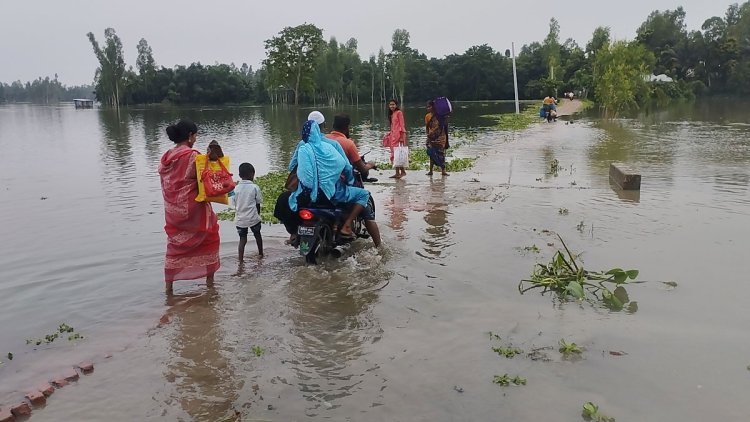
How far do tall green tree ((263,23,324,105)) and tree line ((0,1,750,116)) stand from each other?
14cm

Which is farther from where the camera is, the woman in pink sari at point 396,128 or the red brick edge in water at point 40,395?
the woman in pink sari at point 396,128

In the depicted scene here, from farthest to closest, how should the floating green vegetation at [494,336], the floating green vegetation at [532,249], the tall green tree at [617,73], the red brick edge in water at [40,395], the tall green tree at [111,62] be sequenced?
the tall green tree at [111,62], the tall green tree at [617,73], the floating green vegetation at [532,249], the floating green vegetation at [494,336], the red brick edge in water at [40,395]

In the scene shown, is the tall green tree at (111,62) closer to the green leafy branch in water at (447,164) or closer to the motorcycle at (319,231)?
the green leafy branch in water at (447,164)

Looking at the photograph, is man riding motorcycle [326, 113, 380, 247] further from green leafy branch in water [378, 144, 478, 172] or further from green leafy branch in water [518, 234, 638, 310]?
green leafy branch in water [378, 144, 478, 172]

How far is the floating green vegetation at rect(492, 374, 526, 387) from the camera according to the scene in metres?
3.89

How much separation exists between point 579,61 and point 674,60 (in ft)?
52.8

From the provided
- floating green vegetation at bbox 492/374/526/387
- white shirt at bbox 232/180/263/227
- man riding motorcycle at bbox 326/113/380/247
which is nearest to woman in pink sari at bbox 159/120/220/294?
white shirt at bbox 232/180/263/227

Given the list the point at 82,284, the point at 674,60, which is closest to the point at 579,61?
the point at 674,60

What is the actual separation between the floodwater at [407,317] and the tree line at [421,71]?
173 ft

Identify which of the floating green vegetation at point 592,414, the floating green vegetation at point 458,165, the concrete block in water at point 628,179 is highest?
the floating green vegetation at point 458,165

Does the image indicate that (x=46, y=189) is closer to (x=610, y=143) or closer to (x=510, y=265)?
(x=510, y=265)

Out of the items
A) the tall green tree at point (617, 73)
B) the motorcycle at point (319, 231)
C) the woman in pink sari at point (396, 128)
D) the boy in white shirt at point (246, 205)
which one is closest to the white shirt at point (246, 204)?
the boy in white shirt at point (246, 205)

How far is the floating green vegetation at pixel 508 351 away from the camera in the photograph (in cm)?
431

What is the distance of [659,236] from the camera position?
7.40 metres
